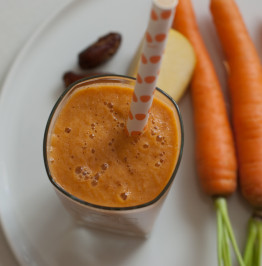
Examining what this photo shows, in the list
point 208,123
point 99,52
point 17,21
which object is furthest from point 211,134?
point 17,21

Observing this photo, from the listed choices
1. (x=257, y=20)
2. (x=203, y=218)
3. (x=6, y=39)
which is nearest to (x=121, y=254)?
(x=203, y=218)

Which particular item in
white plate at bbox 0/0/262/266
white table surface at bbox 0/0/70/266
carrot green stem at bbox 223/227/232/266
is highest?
white table surface at bbox 0/0/70/266

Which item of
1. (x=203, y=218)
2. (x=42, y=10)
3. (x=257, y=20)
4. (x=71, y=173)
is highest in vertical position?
(x=42, y=10)

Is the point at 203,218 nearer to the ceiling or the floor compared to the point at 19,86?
nearer to the floor

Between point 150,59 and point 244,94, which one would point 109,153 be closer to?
point 150,59

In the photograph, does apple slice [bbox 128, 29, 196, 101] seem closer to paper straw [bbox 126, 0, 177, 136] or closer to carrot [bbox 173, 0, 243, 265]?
carrot [bbox 173, 0, 243, 265]

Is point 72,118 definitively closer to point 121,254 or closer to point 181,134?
point 181,134

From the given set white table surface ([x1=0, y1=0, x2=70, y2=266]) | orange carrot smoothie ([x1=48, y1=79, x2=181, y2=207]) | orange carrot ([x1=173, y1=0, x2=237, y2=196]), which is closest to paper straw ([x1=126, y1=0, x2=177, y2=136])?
orange carrot smoothie ([x1=48, y1=79, x2=181, y2=207])
